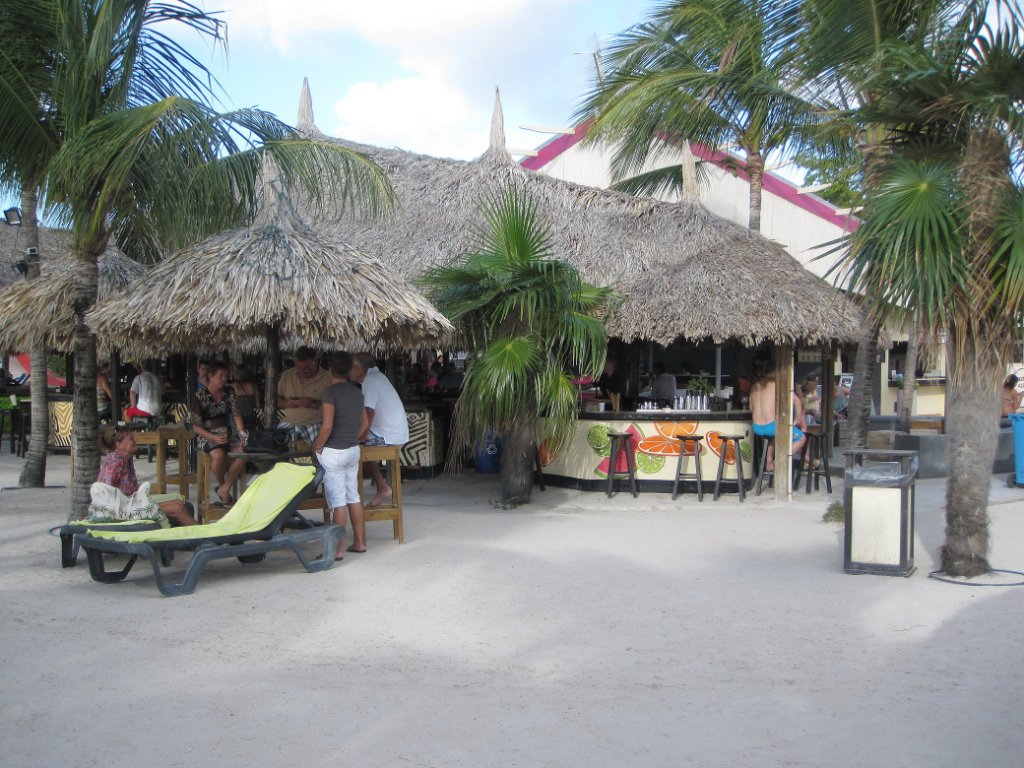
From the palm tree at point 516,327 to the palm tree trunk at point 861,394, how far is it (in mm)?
2820

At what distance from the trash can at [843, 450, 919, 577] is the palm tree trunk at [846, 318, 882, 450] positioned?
9.59 ft

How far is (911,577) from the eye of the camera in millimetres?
7352

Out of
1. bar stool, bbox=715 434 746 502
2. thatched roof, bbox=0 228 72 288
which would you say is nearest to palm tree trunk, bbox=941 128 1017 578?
bar stool, bbox=715 434 746 502

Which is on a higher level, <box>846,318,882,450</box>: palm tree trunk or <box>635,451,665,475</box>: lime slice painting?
<box>846,318,882,450</box>: palm tree trunk

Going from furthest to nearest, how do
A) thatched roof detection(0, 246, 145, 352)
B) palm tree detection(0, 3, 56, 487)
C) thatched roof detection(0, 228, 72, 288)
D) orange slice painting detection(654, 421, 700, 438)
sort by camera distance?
thatched roof detection(0, 228, 72, 288) → orange slice painting detection(654, 421, 700, 438) → thatched roof detection(0, 246, 145, 352) → palm tree detection(0, 3, 56, 487)

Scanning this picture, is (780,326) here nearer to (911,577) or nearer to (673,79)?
(673,79)

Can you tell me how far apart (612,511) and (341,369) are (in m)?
4.16

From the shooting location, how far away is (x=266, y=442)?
847cm

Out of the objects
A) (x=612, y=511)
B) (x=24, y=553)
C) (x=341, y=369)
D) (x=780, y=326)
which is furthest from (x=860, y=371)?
(x=24, y=553)

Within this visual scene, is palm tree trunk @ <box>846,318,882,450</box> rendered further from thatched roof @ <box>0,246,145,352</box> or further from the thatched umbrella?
thatched roof @ <box>0,246,145,352</box>

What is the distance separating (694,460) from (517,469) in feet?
7.71

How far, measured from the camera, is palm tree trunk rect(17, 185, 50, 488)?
11.9 metres

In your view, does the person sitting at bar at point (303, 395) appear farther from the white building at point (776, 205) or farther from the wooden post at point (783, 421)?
the white building at point (776, 205)

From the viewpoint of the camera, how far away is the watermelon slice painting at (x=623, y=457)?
Result: 12.0 meters
